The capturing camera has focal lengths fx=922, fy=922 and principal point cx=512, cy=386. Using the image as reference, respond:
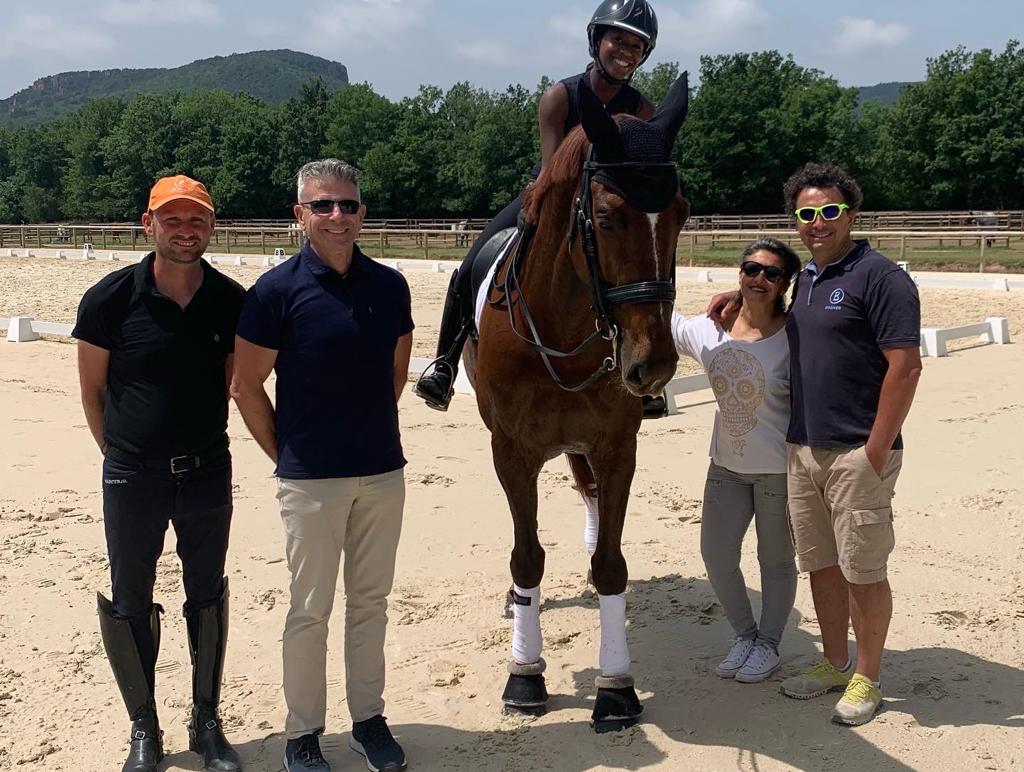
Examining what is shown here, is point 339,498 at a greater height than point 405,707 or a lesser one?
greater

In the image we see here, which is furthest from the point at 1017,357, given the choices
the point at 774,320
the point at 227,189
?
the point at 227,189

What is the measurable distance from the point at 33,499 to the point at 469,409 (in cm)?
441

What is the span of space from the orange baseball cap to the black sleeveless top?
5.61 feet

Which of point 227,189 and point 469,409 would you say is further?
point 227,189

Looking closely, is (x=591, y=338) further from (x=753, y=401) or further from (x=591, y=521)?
(x=591, y=521)

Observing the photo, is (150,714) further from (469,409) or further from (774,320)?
(469,409)

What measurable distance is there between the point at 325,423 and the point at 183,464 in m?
0.57

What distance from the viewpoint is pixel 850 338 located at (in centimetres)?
354

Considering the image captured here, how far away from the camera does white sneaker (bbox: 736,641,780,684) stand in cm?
409

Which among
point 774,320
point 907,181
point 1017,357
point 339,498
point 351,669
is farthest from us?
point 907,181

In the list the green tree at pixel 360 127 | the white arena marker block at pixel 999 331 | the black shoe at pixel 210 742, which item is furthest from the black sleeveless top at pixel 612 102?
the green tree at pixel 360 127

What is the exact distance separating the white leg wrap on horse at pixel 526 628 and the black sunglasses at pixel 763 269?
1.68m

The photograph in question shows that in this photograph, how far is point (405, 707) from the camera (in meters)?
3.99

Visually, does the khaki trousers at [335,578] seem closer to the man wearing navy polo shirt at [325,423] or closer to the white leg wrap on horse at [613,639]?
the man wearing navy polo shirt at [325,423]
